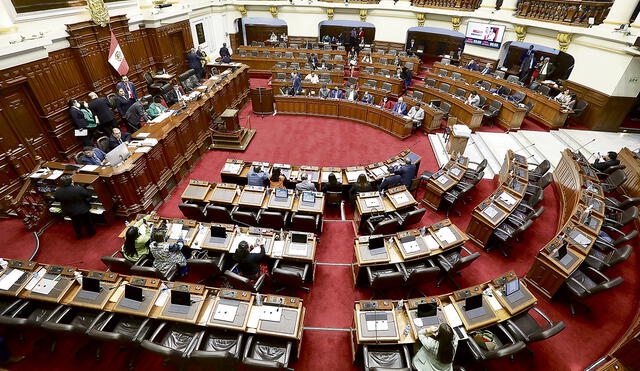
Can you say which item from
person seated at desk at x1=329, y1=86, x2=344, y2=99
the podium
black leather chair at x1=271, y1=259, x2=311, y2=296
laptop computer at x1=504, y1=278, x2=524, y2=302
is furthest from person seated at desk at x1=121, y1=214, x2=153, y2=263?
person seated at desk at x1=329, y1=86, x2=344, y2=99

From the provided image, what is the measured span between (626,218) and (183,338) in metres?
10.4

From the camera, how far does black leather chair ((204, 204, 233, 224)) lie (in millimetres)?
7539

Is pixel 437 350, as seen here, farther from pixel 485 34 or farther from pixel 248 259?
pixel 485 34

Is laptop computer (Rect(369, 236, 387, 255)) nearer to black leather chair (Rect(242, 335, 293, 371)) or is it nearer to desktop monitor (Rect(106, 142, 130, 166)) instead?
black leather chair (Rect(242, 335, 293, 371))

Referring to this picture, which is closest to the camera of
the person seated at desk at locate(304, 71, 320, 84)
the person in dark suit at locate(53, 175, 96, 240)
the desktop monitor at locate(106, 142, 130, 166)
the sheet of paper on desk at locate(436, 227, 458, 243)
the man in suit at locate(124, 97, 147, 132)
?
the sheet of paper on desk at locate(436, 227, 458, 243)

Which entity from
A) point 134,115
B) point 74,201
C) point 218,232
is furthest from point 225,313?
point 134,115

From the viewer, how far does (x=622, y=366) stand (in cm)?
462

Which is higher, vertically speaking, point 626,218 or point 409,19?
point 409,19

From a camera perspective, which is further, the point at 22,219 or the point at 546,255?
the point at 22,219

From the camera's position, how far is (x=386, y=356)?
503 cm

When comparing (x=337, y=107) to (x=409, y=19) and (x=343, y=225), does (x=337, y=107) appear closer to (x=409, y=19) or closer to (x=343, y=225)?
(x=343, y=225)

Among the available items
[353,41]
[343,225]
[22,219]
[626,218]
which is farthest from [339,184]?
[353,41]

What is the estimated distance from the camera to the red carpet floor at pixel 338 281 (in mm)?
5574

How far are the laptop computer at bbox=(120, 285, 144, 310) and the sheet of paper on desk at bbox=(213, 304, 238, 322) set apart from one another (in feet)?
4.54
